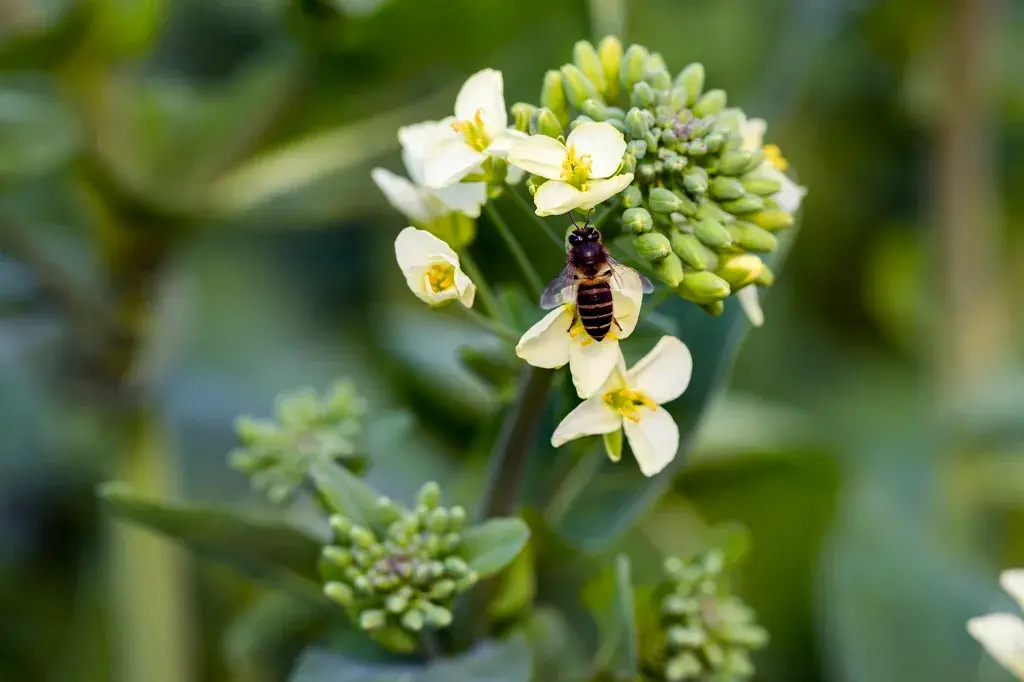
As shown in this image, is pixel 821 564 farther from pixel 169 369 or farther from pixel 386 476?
pixel 169 369

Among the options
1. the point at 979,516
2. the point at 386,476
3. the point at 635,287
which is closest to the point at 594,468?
the point at 635,287

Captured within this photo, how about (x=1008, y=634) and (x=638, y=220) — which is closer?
(x=638, y=220)

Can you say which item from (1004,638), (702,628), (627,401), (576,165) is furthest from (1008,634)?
(576,165)

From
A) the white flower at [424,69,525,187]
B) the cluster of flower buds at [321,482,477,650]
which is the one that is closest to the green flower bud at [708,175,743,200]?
the white flower at [424,69,525,187]

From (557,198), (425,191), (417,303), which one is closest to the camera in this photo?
(557,198)

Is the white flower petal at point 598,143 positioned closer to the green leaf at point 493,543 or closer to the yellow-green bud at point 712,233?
the yellow-green bud at point 712,233

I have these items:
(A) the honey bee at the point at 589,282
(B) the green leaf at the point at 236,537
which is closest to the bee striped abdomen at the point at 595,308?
(A) the honey bee at the point at 589,282

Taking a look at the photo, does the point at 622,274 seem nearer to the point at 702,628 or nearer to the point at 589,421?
the point at 589,421
